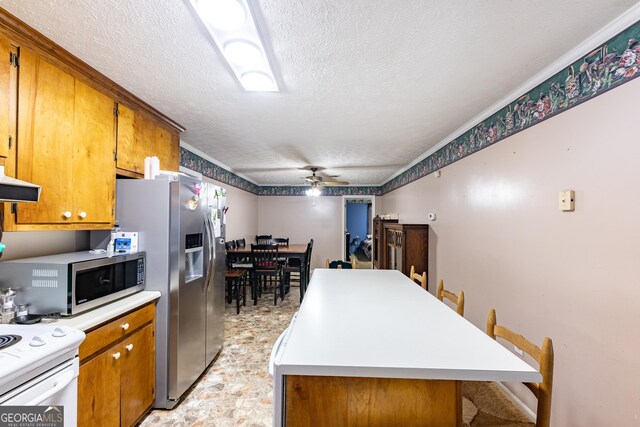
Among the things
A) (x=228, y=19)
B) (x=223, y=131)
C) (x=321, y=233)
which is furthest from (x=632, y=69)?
(x=321, y=233)

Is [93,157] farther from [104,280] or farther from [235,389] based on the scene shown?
[235,389]

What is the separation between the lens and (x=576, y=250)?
1541 millimetres

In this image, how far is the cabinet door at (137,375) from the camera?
1701mm

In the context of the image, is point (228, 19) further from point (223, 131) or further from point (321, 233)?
point (321, 233)

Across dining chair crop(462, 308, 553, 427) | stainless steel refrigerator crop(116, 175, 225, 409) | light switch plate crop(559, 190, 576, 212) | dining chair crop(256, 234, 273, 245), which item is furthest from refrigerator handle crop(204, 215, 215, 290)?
dining chair crop(256, 234, 273, 245)

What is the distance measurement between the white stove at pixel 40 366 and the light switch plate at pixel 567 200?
260 cm

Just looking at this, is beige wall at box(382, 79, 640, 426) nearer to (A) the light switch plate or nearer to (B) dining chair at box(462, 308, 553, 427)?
(A) the light switch plate

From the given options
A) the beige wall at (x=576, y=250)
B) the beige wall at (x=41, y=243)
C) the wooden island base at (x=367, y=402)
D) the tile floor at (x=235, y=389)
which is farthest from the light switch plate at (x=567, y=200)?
the beige wall at (x=41, y=243)

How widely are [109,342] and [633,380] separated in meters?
2.65

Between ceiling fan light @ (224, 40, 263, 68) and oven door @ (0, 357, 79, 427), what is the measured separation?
1690 millimetres

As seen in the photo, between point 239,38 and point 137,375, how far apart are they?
7.01 ft

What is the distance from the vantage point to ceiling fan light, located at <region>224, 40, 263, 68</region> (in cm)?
142

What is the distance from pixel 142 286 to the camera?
1.99m

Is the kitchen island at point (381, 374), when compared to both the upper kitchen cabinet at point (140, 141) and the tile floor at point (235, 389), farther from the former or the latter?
the upper kitchen cabinet at point (140, 141)
